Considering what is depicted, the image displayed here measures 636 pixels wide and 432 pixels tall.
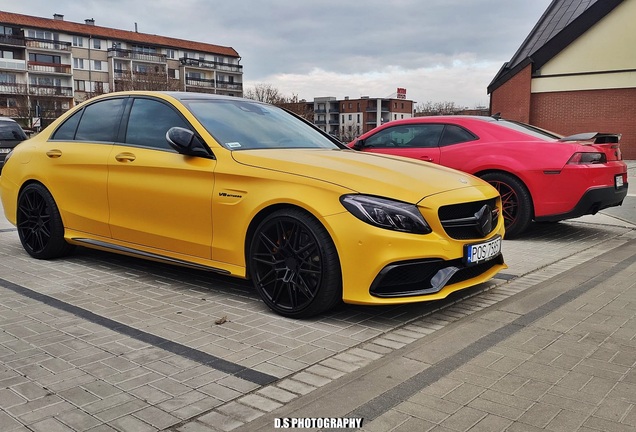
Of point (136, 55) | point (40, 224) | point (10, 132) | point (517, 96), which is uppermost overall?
point (136, 55)

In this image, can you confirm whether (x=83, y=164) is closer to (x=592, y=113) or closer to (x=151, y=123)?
(x=151, y=123)

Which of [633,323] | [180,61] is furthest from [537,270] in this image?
[180,61]

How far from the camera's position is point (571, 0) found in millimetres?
29156

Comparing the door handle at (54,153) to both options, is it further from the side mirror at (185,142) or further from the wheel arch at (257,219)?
the wheel arch at (257,219)

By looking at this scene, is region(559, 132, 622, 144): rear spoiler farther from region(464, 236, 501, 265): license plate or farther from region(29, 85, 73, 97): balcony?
region(29, 85, 73, 97): balcony

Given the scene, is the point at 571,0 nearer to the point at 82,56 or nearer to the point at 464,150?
the point at 464,150

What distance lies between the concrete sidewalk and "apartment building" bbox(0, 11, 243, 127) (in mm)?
65107

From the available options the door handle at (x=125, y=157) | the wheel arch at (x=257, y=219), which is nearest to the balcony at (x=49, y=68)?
the door handle at (x=125, y=157)

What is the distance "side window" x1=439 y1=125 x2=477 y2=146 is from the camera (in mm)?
7438

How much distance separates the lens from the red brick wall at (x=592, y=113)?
82.3 feet

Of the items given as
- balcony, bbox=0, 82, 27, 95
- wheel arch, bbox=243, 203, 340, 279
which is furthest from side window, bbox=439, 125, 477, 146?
balcony, bbox=0, 82, 27, 95

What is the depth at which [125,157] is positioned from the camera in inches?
195

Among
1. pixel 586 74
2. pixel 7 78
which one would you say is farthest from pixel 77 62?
pixel 586 74

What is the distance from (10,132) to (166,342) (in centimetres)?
1706
